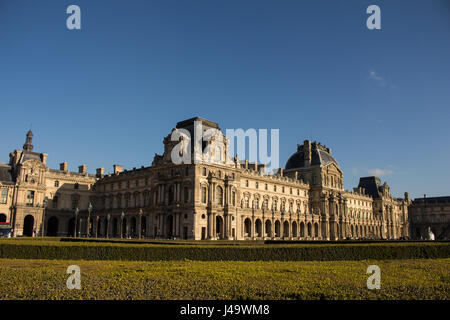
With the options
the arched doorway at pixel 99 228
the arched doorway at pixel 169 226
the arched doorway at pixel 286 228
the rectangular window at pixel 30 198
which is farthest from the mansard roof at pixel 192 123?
the rectangular window at pixel 30 198

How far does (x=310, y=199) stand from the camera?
303 ft

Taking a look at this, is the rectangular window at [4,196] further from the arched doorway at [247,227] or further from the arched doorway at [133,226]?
the arched doorway at [247,227]

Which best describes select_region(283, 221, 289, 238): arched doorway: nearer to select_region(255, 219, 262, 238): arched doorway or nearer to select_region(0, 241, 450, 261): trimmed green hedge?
select_region(255, 219, 262, 238): arched doorway

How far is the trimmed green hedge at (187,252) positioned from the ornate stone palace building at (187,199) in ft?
114

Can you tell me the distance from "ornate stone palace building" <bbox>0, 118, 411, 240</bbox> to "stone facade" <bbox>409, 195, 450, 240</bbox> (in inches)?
1470

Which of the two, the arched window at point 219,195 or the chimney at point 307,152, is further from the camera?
the chimney at point 307,152

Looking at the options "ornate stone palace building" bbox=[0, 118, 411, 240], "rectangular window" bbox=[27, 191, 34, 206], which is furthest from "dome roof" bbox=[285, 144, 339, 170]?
"rectangular window" bbox=[27, 191, 34, 206]

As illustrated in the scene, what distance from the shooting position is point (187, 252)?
79.8 ft

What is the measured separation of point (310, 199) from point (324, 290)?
3248 inches

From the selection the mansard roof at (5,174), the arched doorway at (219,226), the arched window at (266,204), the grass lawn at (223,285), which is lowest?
the grass lawn at (223,285)

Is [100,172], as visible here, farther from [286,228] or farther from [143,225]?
[286,228]

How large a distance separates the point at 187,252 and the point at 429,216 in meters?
131

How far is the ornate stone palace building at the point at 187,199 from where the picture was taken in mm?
62562
